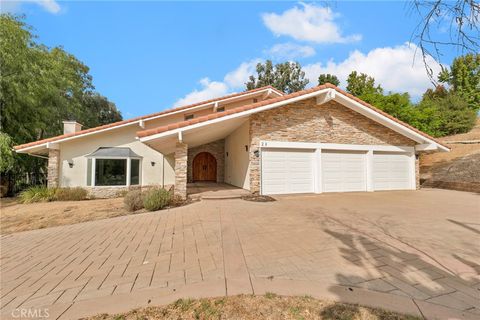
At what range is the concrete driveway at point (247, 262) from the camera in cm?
250

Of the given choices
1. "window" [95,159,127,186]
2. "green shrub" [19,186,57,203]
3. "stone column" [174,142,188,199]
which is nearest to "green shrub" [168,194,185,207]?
"stone column" [174,142,188,199]

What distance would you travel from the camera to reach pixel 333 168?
11.0 meters

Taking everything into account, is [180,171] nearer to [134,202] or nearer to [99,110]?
[134,202]

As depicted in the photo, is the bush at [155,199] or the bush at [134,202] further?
the bush at [134,202]

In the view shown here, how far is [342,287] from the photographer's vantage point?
104 inches

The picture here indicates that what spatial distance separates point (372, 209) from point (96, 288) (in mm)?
7450

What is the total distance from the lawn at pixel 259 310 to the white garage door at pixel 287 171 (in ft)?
25.0

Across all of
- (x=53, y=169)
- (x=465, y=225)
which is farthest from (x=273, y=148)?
(x=53, y=169)

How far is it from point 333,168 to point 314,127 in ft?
7.52

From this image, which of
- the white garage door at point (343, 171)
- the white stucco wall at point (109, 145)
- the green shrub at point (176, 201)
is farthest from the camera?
the white stucco wall at point (109, 145)

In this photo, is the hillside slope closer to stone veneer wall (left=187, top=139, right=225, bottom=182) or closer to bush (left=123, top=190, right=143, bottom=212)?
stone veneer wall (left=187, top=139, right=225, bottom=182)

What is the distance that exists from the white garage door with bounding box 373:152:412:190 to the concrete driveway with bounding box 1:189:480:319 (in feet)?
18.5

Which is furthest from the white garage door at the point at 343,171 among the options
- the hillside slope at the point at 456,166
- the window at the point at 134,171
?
the window at the point at 134,171

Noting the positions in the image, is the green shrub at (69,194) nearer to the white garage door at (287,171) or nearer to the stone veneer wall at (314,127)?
the stone veneer wall at (314,127)
